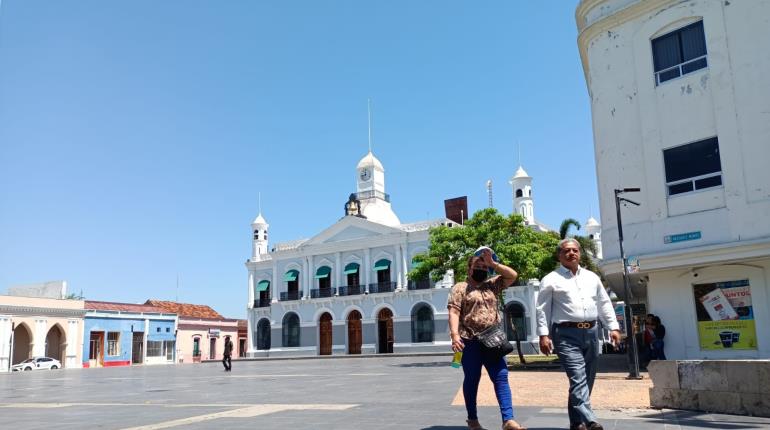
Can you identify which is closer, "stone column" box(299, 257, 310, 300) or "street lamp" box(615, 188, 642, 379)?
"street lamp" box(615, 188, 642, 379)

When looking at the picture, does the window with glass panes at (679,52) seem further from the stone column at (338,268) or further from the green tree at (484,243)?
the stone column at (338,268)

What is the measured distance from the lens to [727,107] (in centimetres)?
1530

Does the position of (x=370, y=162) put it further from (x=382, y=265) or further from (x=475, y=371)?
(x=475, y=371)

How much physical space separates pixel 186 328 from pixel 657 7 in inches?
1889

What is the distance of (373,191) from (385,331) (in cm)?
1287

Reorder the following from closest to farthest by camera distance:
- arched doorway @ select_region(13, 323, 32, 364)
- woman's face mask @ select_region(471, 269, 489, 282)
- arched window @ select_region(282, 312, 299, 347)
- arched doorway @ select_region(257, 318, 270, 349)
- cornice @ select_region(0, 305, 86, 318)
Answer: woman's face mask @ select_region(471, 269, 489, 282), cornice @ select_region(0, 305, 86, 318), arched doorway @ select_region(13, 323, 32, 364), arched window @ select_region(282, 312, 299, 347), arched doorway @ select_region(257, 318, 270, 349)

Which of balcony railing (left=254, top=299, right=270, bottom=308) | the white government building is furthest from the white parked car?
balcony railing (left=254, top=299, right=270, bottom=308)

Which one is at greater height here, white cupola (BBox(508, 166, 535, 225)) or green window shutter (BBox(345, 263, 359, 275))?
white cupola (BBox(508, 166, 535, 225))

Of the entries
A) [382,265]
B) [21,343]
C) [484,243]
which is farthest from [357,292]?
[21,343]

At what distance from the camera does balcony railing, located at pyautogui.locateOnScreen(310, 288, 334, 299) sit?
156ft

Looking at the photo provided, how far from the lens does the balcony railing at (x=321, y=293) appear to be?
47.5m

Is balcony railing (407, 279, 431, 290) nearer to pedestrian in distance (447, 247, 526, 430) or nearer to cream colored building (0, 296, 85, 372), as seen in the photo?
cream colored building (0, 296, 85, 372)

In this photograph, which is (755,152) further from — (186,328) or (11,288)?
(11,288)

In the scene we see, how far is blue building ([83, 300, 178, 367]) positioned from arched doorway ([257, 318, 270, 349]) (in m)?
8.09
